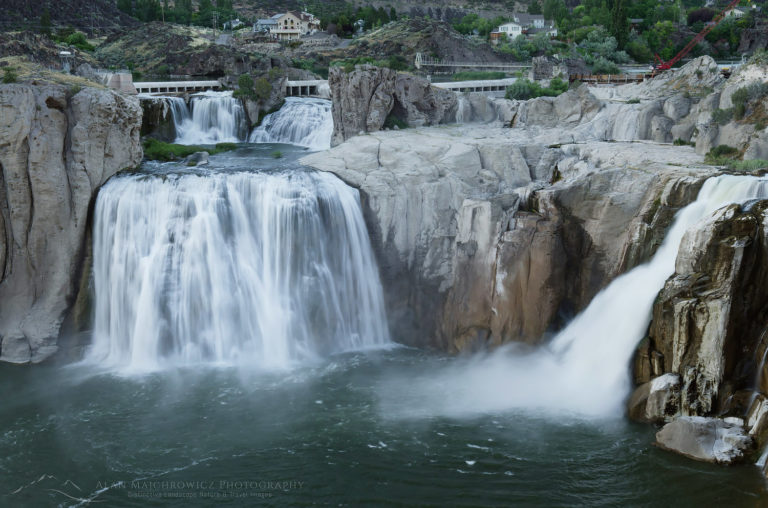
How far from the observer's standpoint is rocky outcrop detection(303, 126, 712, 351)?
22078 mm

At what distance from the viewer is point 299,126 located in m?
41.7

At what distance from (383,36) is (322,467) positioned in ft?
246

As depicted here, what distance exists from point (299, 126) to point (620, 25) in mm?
45342

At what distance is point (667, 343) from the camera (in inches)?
728

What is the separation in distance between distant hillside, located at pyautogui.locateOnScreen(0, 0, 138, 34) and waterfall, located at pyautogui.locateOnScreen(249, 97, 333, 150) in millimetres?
50000

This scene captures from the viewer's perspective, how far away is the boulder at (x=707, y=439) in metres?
16.2

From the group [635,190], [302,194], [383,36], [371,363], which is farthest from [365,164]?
[383,36]

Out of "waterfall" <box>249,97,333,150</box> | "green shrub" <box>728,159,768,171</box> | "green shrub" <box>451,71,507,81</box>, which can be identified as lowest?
"green shrub" <box>728,159,768,171</box>

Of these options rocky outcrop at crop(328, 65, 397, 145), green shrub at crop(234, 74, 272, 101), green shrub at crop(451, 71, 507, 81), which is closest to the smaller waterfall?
green shrub at crop(234, 74, 272, 101)

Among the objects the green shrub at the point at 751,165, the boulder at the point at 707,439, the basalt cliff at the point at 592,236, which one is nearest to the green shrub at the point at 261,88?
the basalt cliff at the point at 592,236

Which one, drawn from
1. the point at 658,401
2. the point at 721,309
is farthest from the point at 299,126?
the point at 721,309

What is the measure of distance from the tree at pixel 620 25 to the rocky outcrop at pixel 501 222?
49.9 meters

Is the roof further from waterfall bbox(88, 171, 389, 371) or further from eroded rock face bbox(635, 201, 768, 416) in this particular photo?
eroded rock face bbox(635, 201, 768, 416)

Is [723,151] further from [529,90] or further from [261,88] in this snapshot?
[261,88]
